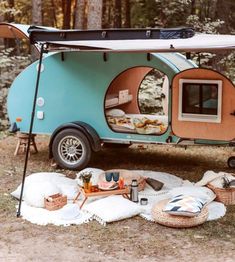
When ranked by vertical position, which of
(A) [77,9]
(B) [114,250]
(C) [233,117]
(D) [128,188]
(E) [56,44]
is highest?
(A) [77,9]

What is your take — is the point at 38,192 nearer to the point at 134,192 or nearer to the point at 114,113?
the point at 134,192

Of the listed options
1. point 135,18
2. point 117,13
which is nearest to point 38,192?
point 135,18

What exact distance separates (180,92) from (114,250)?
300 cm

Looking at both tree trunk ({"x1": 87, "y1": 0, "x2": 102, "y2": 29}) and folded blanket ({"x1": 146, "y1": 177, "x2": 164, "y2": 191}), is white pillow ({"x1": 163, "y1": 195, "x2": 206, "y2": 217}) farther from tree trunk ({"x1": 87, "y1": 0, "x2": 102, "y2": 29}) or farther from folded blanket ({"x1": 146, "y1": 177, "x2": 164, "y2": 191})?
tree trunk ({"x1": 87, "y1": 0, "x2": 102, "y2": 29})

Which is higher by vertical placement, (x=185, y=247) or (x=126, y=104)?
(x=126, y=104)

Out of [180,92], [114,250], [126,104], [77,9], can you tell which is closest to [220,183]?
[180,92]

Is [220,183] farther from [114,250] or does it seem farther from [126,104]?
[126,104]

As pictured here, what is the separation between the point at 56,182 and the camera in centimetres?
616

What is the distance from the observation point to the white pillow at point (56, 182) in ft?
18.6

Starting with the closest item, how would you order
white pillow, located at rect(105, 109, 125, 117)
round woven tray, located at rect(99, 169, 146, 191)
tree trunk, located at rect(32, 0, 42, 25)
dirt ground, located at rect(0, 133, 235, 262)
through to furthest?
dirt ground, located at rect(0, 133, 235, 262) → round woven tray, located at rect(99, 169, 146, 191) → white pillow, located at rect(105, 109, 125, 117) → tree trunk, located at rect(32, 0, 42, 25)

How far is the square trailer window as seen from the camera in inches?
253

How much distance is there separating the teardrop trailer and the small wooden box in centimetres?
129

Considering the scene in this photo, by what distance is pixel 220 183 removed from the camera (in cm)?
567

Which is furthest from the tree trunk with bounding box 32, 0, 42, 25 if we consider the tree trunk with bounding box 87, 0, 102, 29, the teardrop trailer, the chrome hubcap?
the chrome hubcap
